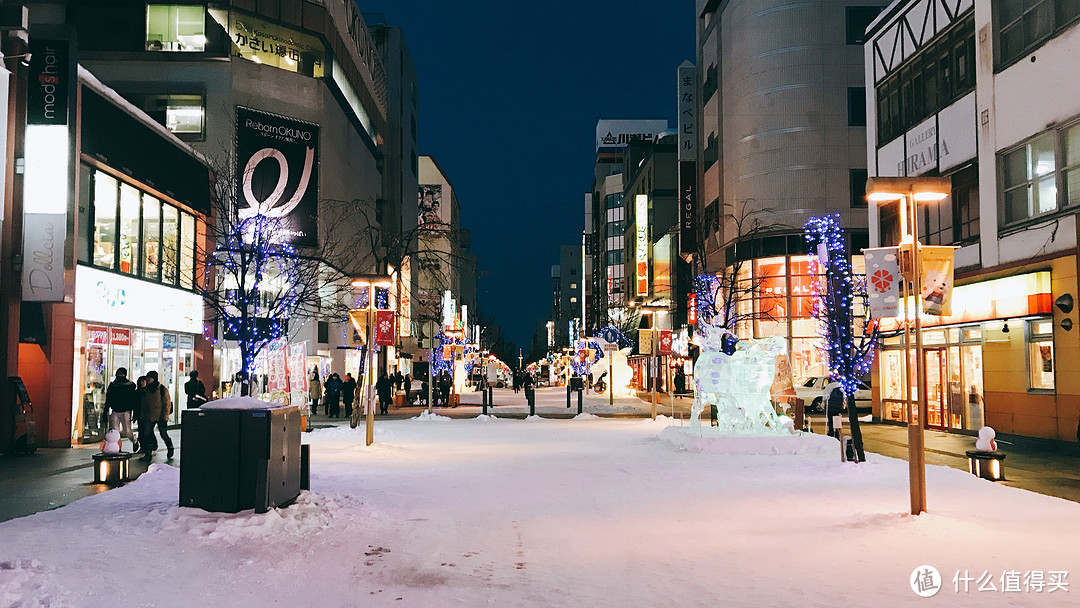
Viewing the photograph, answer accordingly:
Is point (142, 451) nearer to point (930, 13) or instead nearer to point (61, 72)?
point (61, 72)

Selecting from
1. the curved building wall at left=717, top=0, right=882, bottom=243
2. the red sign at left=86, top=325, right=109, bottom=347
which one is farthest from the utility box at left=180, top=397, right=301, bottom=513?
the curved building wall at left=717, top=0, right=882, bottom=243

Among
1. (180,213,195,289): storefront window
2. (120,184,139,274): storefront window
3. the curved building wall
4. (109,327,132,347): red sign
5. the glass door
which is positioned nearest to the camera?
(109,327,132,347): red sign

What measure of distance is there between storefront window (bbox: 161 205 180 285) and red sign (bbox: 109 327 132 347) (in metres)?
2.98

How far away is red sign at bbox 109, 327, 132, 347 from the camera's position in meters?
26.2

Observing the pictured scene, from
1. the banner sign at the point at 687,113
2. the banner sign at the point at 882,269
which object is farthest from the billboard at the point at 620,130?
the banner sign at the point at 882,269

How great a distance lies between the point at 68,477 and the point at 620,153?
477ft

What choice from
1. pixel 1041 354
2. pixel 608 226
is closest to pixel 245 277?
pixel 1041 354

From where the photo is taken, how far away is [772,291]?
2096 inches

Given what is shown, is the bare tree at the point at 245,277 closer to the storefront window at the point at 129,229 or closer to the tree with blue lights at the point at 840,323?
the storefront window at the point at 129,229

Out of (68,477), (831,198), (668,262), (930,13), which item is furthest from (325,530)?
(668,262)

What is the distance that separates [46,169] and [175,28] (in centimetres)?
3261

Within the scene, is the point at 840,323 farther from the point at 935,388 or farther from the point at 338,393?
the point at 338,393

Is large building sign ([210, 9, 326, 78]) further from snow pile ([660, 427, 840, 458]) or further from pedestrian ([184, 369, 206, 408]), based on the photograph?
snow pile ([660, 427, 840, 458])

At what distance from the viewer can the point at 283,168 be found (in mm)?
52375
